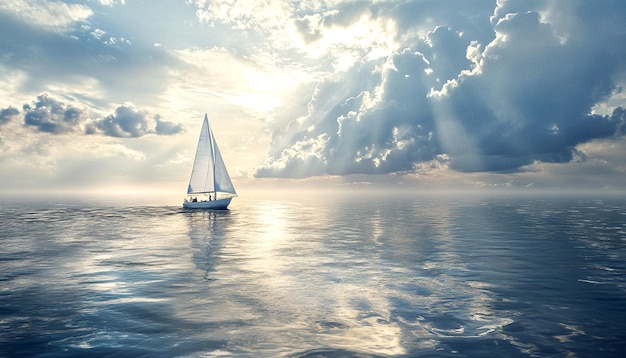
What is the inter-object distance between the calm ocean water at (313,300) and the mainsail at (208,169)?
54.6m

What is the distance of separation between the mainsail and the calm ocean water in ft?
179

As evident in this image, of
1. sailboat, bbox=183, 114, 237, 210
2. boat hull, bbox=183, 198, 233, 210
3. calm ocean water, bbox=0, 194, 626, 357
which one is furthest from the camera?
boat hull, bbox=183, 198, 233, 210

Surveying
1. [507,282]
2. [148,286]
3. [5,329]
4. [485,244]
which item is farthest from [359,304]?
[485,244]

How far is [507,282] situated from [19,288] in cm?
3319

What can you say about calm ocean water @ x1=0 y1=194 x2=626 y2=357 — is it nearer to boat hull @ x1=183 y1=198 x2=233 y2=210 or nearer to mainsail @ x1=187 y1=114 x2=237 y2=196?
mainsail @ x1=187 y1=114 x2=237 y2=196

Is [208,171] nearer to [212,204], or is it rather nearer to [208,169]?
[208,169]

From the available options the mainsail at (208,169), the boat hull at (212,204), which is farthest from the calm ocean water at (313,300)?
the boat hull at (212,204)

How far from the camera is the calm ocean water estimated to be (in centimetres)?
1727

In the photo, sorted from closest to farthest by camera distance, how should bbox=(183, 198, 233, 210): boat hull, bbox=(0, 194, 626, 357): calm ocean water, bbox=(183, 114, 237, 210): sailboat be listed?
bbox=(0, 194, 626, 357): calm ocean water < bbox=(183, 114, 237, 210): sailboat < bbox=(183, 198, 233, 210): boat hull

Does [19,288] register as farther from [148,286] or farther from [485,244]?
[485,244]

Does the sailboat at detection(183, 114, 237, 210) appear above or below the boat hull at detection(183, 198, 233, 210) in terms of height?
above

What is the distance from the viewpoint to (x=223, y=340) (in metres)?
17.7

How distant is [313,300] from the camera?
24.4 meters

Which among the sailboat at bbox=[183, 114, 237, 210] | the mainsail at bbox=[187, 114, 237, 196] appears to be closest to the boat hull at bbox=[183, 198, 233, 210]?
the sailboat at bbox=[183, 114, 237, 210]
